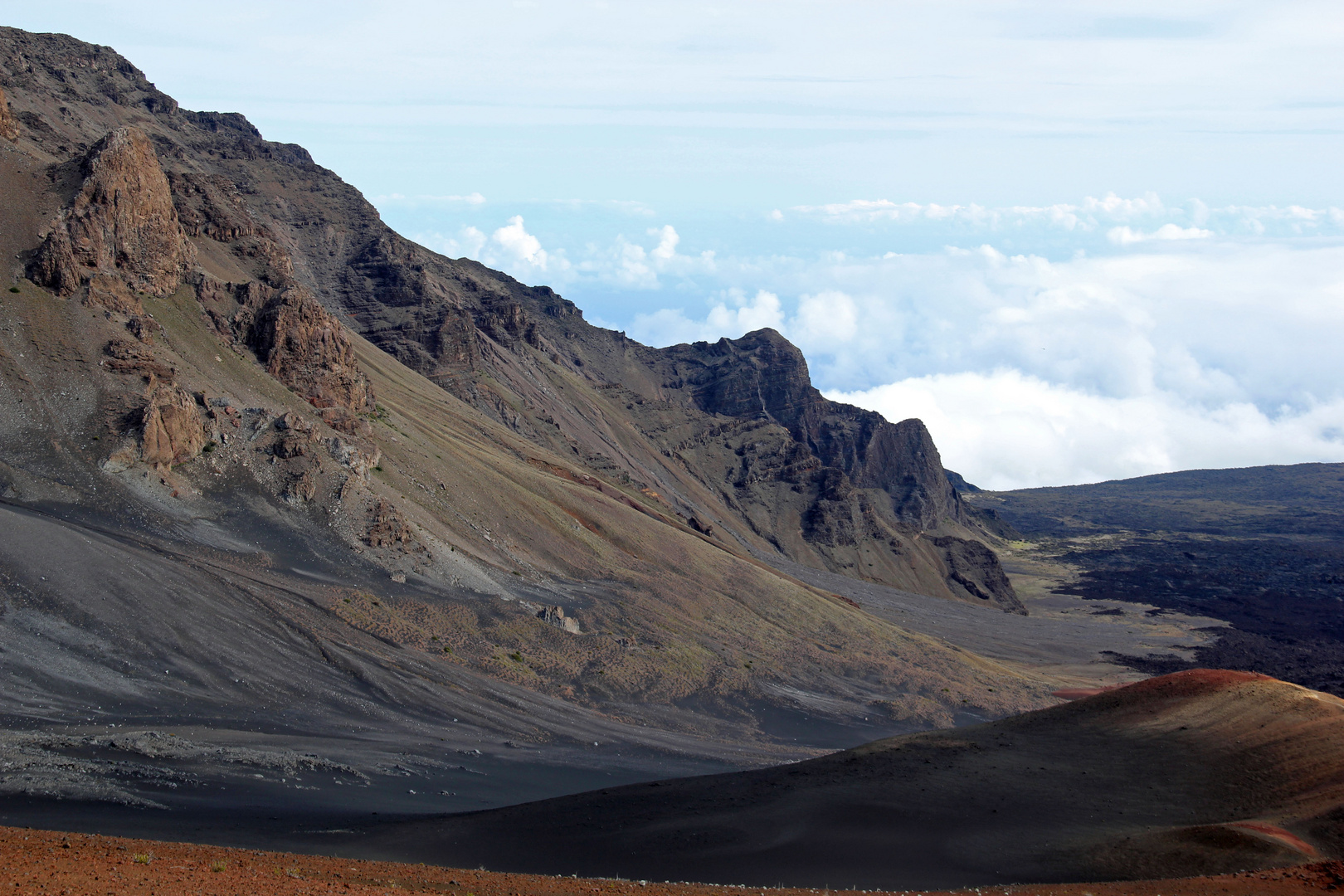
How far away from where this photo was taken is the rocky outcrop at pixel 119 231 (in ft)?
176

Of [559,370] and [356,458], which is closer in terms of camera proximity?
[356,458]

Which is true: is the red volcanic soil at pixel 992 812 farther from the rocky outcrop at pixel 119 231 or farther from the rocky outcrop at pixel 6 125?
the rocky outcrop at pixel 6 125

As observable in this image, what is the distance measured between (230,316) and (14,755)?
3968 cm

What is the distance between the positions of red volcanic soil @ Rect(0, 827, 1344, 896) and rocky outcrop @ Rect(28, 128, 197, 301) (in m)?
41.8

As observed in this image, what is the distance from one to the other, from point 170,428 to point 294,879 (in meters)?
36.8

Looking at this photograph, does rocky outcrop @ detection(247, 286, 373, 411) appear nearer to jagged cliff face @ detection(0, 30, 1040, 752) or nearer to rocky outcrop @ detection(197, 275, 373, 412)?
rocky outcrop @ detection(197, 275, 373, 412)

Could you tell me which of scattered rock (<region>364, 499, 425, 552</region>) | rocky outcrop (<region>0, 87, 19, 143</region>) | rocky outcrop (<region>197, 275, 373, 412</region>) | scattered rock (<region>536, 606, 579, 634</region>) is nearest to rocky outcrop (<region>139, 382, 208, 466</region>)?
scattered rock (<region>364, 499, 425, 552</region>)

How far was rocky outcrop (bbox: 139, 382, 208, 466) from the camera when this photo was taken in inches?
1929

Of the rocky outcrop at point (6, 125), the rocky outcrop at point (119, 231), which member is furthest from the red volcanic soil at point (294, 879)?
the rocky outcrop at point (6, 125)

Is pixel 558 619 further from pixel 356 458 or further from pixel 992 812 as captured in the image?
pixel 992 812

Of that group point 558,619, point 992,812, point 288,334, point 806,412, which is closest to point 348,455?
point 288,334

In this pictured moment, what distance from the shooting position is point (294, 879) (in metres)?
19.8

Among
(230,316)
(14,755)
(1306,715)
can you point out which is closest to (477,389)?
(230,316)

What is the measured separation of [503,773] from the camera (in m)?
37.9
